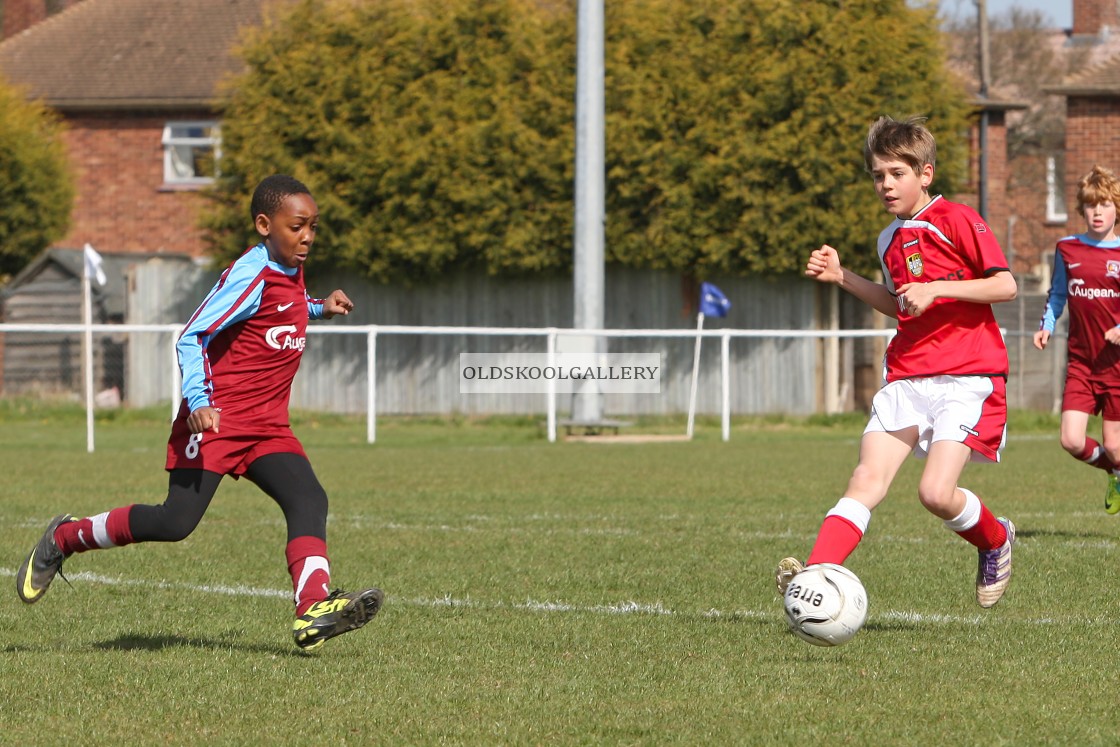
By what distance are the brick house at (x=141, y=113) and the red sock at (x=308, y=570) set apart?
1111 inches

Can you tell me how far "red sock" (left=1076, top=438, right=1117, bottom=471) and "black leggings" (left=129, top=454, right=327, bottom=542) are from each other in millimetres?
5462

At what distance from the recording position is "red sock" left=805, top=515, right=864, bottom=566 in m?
5.85

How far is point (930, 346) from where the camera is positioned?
243 inches

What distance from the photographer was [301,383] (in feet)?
94.4

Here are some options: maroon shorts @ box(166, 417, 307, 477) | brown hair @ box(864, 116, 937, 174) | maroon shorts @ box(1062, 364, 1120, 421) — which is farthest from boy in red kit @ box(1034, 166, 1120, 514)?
maroon shorts @ box(166, 417, 307, 477)

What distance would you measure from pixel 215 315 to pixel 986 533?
3.07 m

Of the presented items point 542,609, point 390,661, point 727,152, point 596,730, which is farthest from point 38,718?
point 727,152

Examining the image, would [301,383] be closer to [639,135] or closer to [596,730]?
[639,135]

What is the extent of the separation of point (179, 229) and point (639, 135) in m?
12.9

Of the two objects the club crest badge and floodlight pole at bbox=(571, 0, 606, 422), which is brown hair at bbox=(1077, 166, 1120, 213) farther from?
floodlight pole at bbox=(571, 0, 606, 422)

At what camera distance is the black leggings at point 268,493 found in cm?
617

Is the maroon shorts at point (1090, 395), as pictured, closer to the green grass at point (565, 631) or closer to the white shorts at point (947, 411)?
the green grass at point (565, 631)

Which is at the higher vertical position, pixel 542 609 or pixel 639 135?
pixel 639 135

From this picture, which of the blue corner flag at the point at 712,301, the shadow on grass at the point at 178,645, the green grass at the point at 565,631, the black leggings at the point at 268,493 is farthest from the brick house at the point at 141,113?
the black leggings at the point at 268,493
